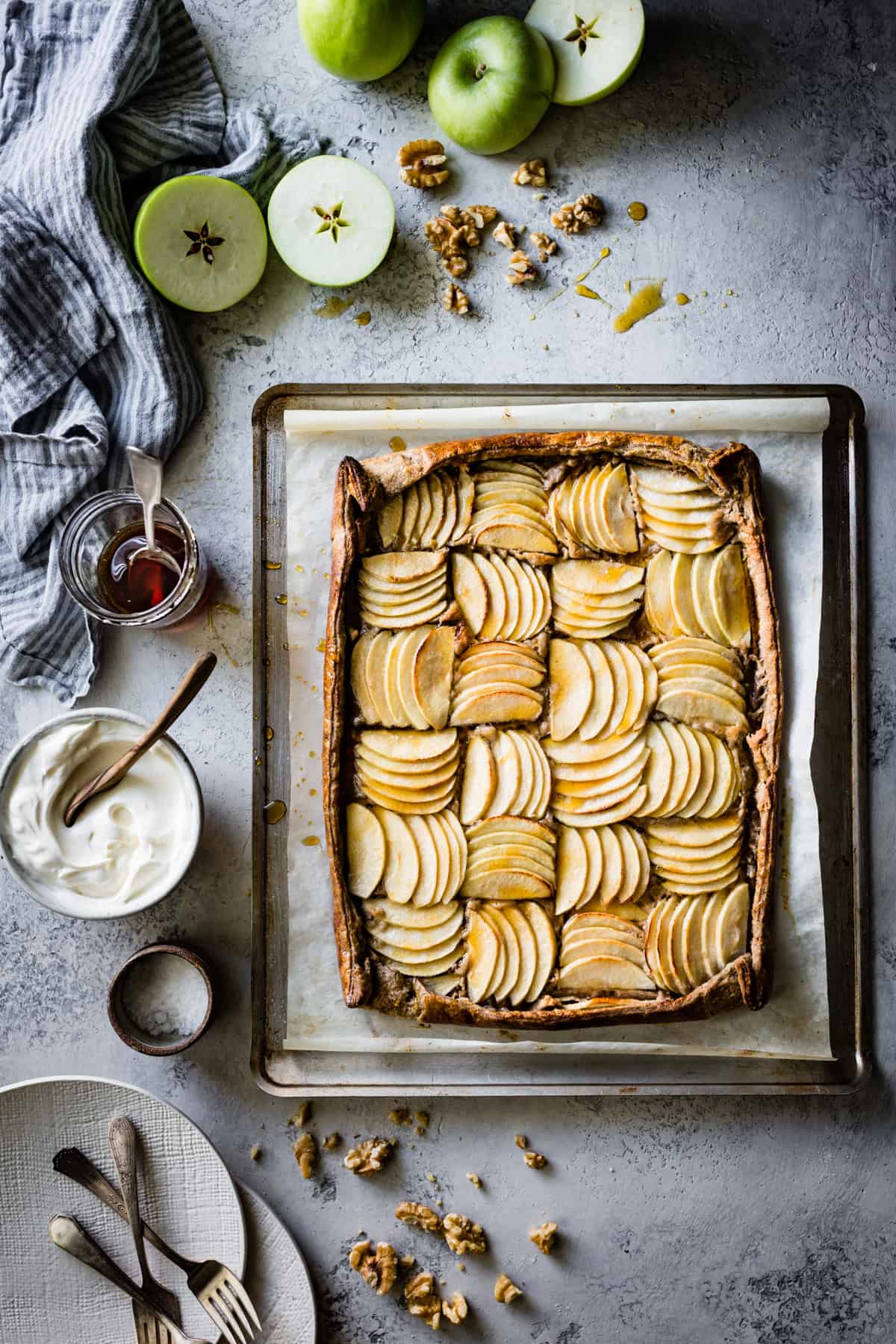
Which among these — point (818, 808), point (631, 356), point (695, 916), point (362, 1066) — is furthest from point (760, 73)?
point (362, 1066)

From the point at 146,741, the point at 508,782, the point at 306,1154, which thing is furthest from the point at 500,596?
the point at 306,1154

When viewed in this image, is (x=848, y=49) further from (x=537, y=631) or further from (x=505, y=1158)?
(x=505, y=1158)

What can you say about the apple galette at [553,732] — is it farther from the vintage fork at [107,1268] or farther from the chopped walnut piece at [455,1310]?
the vintage fork at [107,1268]

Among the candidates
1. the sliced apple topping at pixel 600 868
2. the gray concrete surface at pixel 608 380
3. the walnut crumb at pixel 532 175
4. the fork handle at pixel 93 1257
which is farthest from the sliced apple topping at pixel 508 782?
the walnut crumb at pixel 532 175

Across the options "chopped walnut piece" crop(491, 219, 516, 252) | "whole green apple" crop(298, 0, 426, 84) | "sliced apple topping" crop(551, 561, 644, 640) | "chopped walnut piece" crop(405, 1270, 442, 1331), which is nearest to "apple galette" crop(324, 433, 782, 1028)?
"sliced apple topping" crop(551, 561, 644, 640)

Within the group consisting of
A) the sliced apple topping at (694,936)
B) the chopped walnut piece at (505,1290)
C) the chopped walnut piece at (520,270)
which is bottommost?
the chopped walnut piece at (505,1290)

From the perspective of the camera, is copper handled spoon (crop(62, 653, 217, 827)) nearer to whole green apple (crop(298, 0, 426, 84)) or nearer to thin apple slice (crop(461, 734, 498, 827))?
thin apple slice (crop(461, 734, 498, 827))
